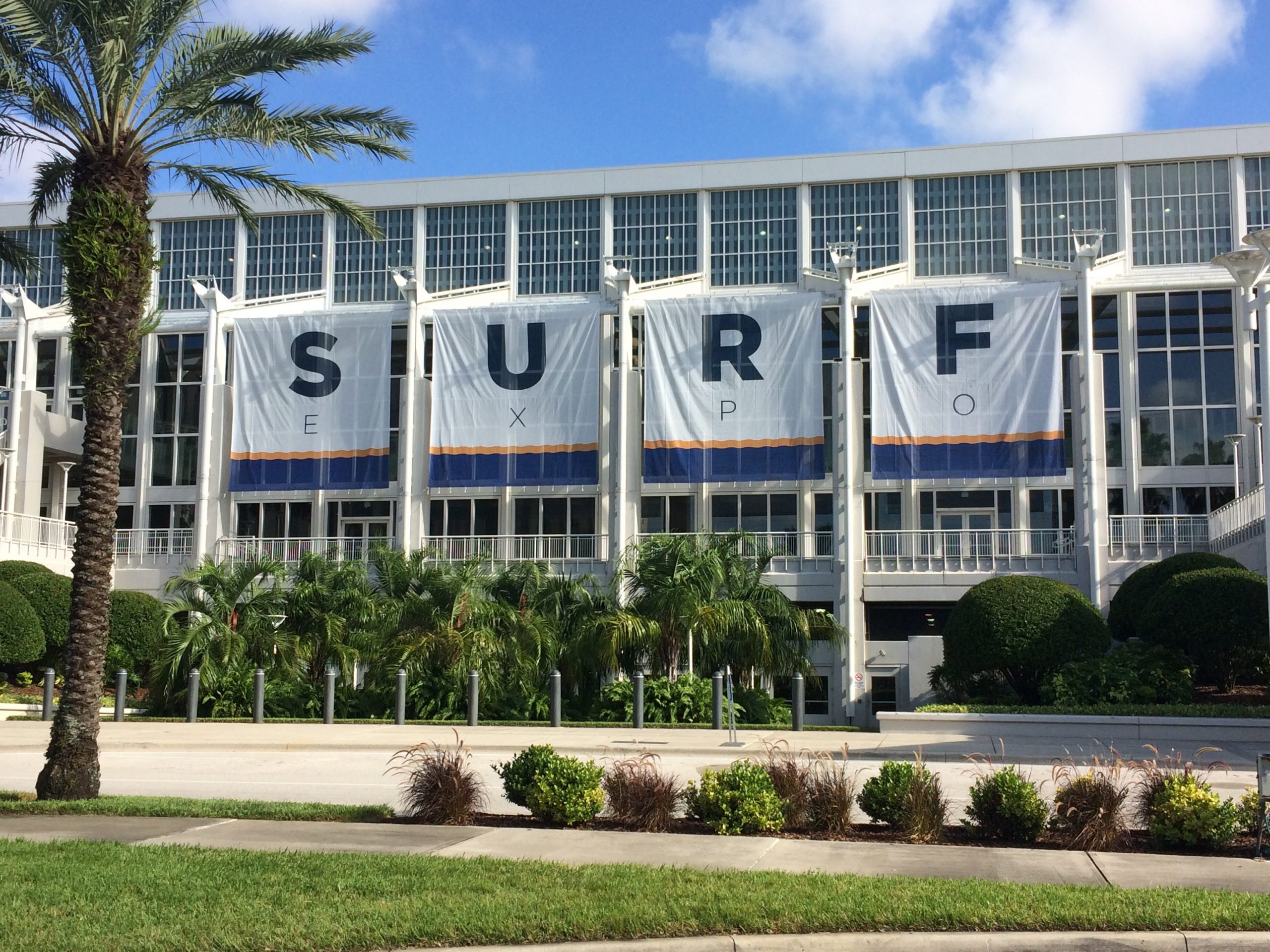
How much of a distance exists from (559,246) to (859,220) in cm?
1031

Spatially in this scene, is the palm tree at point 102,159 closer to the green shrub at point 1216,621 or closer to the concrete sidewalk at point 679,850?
Result: the concrete sidewalk at point 679,850

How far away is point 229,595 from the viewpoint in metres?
27.5

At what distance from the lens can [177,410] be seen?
133ft

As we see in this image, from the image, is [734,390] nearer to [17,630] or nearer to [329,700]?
[329,700]

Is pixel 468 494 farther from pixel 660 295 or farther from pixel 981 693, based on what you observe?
pixel 981 693

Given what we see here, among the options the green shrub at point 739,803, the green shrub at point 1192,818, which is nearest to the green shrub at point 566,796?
the green shrub at point 739,803

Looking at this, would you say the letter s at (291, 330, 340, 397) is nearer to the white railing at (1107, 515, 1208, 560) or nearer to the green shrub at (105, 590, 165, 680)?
the green shrub at (105, 590, 165, 680)

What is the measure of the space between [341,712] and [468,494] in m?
13.7

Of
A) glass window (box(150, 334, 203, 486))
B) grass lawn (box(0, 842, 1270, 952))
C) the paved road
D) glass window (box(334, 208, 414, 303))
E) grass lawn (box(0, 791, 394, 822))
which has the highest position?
glass window (box(334, 208, 414, 303))

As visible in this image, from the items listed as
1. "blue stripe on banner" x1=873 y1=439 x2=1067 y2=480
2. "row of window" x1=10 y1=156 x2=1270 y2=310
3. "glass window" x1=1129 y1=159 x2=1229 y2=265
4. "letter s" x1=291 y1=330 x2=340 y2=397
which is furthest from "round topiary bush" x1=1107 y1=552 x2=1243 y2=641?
"letter s" x1=291 y1=330 x2=340 y2=397

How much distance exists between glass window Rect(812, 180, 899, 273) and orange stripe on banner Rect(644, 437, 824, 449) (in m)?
10.2

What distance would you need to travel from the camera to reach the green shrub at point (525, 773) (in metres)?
11.6

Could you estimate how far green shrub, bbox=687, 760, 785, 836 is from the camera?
10898mm

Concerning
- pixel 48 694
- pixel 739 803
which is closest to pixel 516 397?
pixel 48 694
